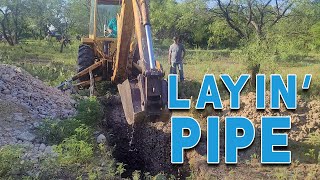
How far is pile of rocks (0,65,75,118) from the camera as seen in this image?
690 cm

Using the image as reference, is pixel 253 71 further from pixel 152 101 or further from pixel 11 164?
pixel 11 164

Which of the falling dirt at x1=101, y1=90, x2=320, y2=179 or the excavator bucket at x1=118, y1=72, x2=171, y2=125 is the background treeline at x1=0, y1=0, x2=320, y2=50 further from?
the excavator bucket at x1=118, y1=72, x2=171, y2=125

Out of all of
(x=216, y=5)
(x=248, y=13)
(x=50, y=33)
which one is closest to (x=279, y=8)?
(x=248, y=13)

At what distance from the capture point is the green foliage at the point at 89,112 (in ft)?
22.0

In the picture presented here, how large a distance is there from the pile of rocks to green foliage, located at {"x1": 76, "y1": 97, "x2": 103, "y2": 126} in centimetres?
30

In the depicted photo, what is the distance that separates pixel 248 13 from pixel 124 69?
1437 cm

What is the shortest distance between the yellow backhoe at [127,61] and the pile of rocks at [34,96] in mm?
922

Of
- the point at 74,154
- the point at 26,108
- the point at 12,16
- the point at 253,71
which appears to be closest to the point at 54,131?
the point at 74,154

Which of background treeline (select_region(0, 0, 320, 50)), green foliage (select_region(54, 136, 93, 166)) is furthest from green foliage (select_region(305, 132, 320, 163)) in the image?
background treeline (select_region(0, 0, 320, 50))

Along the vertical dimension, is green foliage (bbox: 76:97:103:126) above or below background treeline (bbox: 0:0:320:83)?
below

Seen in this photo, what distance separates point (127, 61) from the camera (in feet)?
23.2

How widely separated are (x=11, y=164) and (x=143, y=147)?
2313 mm

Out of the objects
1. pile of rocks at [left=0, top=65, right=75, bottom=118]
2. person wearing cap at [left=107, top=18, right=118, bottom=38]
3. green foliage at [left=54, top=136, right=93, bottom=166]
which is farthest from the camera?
person wearing cap at [left=107, top=18, right=118, bottom=38]

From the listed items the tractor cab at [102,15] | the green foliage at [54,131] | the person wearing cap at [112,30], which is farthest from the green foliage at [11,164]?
the tractor cab at [102,15]
